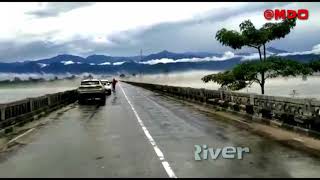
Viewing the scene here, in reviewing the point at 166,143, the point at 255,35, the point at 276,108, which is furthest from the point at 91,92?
the point at 166,143

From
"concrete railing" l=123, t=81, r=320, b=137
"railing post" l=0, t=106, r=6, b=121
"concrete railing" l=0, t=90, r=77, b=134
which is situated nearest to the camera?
"concrete railing" l=123, t=81, r=320, b=137

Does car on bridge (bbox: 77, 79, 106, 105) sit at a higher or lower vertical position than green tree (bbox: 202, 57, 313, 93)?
lower

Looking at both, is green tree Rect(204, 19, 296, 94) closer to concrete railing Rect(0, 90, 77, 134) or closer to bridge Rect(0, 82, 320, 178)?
bridge Rect(0, 82, 320, 178)

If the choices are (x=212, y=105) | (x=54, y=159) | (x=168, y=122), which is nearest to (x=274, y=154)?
(x=54, y=159)

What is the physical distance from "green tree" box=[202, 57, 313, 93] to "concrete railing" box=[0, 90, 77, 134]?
10.6m

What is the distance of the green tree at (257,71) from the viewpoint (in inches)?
1114

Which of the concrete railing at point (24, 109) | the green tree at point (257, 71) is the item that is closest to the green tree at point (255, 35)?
the green tree at point (257, 71)

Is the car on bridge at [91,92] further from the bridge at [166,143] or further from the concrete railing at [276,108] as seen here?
the bridge at [166,143]

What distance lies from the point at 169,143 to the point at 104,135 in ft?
11.7

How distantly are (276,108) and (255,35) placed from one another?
10381 mm

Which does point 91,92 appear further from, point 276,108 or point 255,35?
point 276,108

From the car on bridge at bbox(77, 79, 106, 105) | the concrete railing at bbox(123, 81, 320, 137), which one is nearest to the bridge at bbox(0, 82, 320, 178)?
the concrete railing at bbox(123, 81, 320, 137)

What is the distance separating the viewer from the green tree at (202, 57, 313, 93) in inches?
1114

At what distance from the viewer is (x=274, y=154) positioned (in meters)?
13.0
